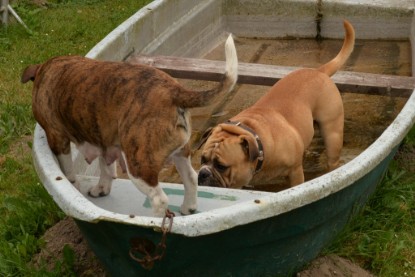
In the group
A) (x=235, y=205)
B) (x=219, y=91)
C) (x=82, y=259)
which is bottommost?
(x=82, y=259)

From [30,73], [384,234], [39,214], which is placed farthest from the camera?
[39,214]

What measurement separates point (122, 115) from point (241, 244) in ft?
3.16

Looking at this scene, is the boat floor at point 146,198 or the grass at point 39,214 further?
the grass at point 39,214

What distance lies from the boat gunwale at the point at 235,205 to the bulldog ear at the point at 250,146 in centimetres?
70

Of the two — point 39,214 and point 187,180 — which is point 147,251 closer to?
point 187,180

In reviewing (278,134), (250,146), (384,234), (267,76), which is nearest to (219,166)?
(250,146)

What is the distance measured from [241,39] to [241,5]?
1.26 feet

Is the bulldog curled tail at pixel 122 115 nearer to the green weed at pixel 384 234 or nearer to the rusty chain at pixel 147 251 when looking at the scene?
the rusty chain at pixel 147 251

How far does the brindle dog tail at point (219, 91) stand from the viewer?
3.96m

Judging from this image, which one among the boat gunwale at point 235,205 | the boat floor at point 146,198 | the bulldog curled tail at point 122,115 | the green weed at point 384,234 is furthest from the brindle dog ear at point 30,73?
the green weed at point 384,234

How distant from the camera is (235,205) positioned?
3992 millimetres

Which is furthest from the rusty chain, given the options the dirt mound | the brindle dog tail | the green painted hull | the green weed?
the green weed

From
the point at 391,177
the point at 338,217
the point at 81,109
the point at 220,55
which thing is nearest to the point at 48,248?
the point at 81,109

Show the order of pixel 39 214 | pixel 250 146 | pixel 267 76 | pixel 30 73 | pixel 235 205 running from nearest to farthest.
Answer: pixel 235 205 → pixel 250 146 → pixel 30 73 → pixel 39 214 → pixel 267 76
